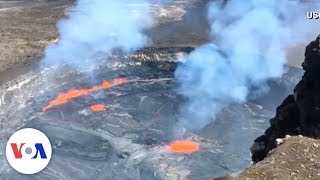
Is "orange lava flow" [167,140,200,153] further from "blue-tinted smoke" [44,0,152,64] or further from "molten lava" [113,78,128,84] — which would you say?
"blue-tinted smoke" [44,0,152,64]

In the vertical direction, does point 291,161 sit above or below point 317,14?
above

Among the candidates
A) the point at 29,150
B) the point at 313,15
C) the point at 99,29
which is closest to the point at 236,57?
the point at 99,29

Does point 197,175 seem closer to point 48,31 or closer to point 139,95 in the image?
point 139,95

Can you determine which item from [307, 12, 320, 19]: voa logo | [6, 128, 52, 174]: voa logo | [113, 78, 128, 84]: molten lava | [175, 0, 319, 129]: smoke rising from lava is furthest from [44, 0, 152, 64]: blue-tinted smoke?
[6, 128, 52, 174]: voa logo

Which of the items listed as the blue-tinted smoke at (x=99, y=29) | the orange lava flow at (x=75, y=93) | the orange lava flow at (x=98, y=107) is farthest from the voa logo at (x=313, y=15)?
the orange lava flow at (x=98, y=107)

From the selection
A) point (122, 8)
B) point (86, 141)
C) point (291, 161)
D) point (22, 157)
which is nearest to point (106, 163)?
point (86, 141)

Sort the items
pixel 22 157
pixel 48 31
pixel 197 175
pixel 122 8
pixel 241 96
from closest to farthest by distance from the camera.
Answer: pixel 22 157
pixel 197 175
pixel 241 96
pixel 48 31
pixel 122 8

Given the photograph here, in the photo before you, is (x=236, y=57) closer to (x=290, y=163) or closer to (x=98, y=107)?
(x=98, y=107)

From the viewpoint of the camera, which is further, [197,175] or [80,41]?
[80,41]
